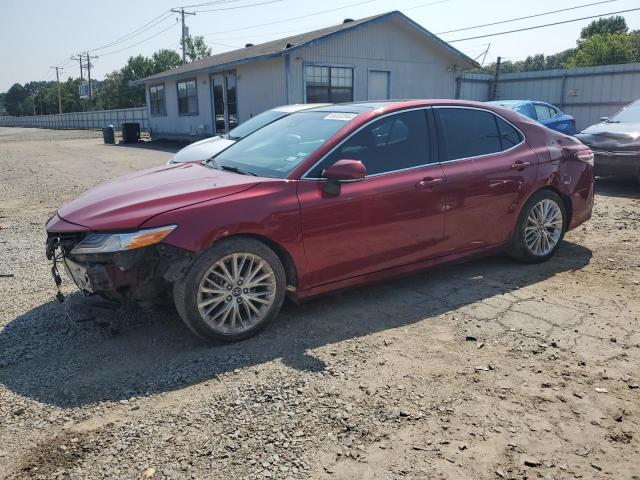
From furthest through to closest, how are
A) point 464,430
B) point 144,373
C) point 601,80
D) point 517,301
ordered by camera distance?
point 601,80 < point 517,301 < point 144,373 < point 464,430

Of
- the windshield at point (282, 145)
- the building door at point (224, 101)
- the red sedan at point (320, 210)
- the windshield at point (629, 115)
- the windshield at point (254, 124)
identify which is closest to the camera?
the red sedan at point (320, 210)

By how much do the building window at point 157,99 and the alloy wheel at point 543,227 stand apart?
982 inches

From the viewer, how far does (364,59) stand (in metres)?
19.0

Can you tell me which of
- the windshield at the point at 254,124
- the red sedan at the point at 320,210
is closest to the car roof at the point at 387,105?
the red sedan at the point at 320,210

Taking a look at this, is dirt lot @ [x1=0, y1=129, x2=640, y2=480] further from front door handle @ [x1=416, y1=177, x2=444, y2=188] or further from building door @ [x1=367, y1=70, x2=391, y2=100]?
building door @ [x1=367, y1=70, x2=391, y2=100]

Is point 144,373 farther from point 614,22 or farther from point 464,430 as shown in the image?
point 614,22

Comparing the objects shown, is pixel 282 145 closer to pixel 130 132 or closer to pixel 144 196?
pixel 144 196

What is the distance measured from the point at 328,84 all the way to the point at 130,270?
16.2m

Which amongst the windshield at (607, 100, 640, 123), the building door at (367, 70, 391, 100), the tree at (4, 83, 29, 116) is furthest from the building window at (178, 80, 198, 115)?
the tree at (4, 83, 29, 116)

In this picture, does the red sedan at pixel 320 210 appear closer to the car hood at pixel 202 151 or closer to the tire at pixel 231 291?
the tire at pixel 231 291

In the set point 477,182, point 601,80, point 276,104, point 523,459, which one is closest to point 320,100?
point 276,104

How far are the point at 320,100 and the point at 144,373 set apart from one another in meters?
16.2

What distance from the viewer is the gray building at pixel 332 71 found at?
704 inches

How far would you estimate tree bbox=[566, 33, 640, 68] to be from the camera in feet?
168
